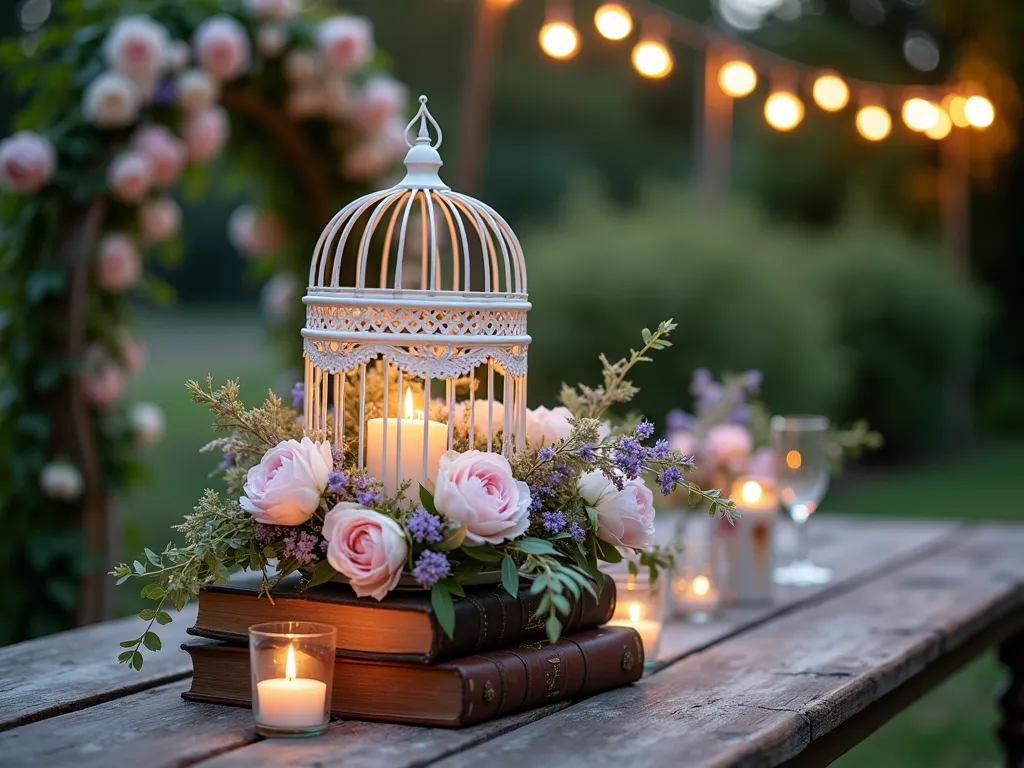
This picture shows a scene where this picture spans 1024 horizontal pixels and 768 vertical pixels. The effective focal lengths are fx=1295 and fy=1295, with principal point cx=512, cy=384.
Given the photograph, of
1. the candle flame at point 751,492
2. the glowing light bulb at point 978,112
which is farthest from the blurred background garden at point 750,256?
the glowing light bulb at point 978,112

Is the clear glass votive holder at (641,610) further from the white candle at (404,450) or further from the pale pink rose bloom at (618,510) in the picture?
the white candle at (404,450)

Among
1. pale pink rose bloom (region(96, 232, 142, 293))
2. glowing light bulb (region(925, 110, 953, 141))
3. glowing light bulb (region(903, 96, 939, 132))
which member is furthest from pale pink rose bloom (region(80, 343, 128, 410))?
glowing light bulb (region(925, 110, 953, 141))

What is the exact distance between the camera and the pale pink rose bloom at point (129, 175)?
3.47m

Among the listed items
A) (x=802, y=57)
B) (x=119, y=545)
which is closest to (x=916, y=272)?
(x=802, y=57)

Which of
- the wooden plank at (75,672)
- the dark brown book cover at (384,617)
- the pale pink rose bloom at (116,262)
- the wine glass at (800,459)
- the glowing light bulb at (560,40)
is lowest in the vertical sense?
the wooden plank at (75,672)

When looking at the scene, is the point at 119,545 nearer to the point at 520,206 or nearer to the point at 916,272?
the point at 916,272

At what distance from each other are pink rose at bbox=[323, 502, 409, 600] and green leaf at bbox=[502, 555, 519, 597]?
0.38ft

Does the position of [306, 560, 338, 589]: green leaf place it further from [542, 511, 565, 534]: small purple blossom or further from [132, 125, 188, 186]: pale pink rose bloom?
[132, 125, 188, 186]: pale pink rose bloom

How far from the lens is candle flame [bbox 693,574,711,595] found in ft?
7.36

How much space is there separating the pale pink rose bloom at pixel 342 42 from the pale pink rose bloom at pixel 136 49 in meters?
0.64

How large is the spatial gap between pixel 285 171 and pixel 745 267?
12.1ft

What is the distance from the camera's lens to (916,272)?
10.3 metres

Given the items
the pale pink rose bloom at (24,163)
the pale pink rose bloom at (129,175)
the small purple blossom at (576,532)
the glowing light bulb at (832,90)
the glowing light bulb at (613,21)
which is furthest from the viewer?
the glowing light bulb at (832,90)

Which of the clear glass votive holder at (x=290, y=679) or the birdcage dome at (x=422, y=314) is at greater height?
the birdcage dome at (x=422, y=314)
